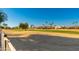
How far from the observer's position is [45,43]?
6.81 metres

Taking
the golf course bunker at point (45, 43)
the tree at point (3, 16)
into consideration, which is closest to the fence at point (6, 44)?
the golf course bunker at point (45, 43)

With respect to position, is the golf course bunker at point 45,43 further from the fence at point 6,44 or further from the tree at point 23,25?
the tree at point 23,25

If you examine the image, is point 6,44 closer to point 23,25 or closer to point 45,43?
point 23,25

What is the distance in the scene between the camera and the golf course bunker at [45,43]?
680 cm

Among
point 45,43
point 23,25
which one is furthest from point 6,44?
point 45,43

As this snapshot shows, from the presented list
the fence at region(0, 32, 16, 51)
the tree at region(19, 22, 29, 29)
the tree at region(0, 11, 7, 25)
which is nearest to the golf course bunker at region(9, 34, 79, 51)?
the fence at region(0, 32, 16, 51)

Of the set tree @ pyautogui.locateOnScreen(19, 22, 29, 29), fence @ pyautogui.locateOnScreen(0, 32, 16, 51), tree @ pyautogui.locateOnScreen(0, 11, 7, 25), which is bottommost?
fence @ pyautogui.locateOnScreen(0, 32, 16, 51)

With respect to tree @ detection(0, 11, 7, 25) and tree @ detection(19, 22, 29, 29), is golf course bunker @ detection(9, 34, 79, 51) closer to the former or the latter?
tree @ detection(19, 22, 29, 29)

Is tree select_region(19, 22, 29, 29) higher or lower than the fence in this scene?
higher

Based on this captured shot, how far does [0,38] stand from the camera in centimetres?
680

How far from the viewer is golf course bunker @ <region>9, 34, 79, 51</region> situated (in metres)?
6.80

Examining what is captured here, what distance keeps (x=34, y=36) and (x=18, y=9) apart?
49 cm
